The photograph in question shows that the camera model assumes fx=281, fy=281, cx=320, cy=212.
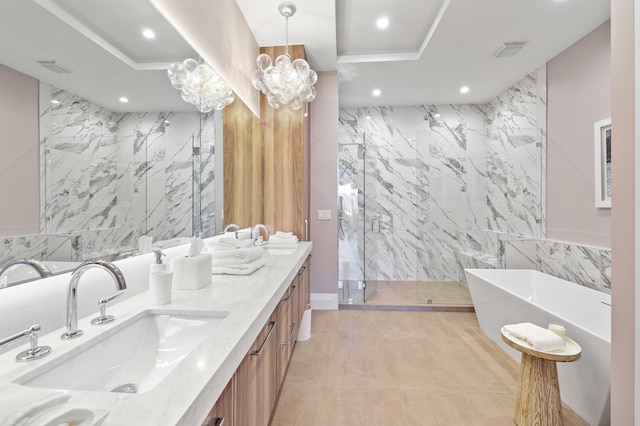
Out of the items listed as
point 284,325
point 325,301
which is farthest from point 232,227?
point 325,301

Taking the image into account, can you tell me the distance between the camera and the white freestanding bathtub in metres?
1.63

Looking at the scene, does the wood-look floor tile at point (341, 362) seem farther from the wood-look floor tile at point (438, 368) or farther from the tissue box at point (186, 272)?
the tissue box at point (186, 272)

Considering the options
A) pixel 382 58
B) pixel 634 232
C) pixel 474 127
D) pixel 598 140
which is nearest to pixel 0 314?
pixel 634 232

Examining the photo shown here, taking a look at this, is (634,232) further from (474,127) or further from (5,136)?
(474,127)

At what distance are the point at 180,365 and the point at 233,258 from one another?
1047 millimetres

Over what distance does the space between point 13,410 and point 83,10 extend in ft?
4.14

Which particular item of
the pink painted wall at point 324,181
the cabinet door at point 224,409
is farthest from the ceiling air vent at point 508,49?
the cabinet door at point 224,409

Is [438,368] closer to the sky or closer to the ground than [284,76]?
closer to the ground

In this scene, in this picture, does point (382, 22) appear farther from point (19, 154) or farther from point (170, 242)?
point (19, 154)

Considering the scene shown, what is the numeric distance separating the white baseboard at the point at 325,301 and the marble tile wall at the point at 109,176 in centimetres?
225

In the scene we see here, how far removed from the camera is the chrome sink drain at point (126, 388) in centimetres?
83

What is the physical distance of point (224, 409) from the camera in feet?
2.53

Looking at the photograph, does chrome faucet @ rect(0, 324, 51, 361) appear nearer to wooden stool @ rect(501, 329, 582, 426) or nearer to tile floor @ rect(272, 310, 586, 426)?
tile floor @ rect(272, 310, 586, 426)

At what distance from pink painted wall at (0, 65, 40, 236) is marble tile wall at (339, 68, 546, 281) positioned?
3283 mm
